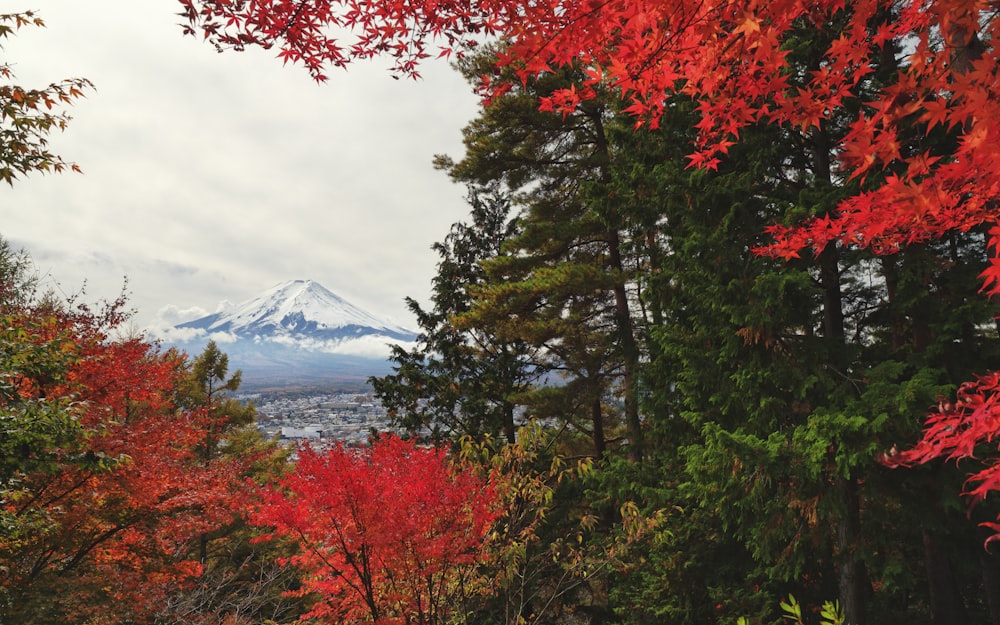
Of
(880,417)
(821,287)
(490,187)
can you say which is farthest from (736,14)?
(490,187)

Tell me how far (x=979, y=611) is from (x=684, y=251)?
940cm

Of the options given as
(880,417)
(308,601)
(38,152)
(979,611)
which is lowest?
(308,601)

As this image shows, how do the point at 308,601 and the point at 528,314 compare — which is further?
the point at 308,601

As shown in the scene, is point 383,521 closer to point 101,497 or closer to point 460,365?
point 101,497

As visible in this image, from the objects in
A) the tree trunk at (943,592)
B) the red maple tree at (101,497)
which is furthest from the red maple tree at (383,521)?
the tree trunk at (943,592)

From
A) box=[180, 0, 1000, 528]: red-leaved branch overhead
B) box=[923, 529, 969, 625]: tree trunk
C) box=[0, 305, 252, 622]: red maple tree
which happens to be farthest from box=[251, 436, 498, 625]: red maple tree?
box=[923, 529, 969, 625]: tree trunk

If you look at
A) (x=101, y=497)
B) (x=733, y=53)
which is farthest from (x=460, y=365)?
(x=733, y=53)

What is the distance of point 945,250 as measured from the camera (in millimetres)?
7691

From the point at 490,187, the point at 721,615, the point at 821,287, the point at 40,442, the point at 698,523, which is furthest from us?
the point at 490,187

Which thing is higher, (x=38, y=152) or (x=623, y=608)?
(x=38, y=152)

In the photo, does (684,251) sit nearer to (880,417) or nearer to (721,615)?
(880,417)

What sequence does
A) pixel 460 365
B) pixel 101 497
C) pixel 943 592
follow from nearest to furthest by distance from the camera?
pixel 101 497
pixel 943 592
pixel 460 365

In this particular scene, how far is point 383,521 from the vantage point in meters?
5.34

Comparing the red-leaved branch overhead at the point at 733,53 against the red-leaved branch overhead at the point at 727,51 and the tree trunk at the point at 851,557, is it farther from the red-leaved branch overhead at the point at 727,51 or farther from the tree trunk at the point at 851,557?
the tree trunk at the point at 851,557
